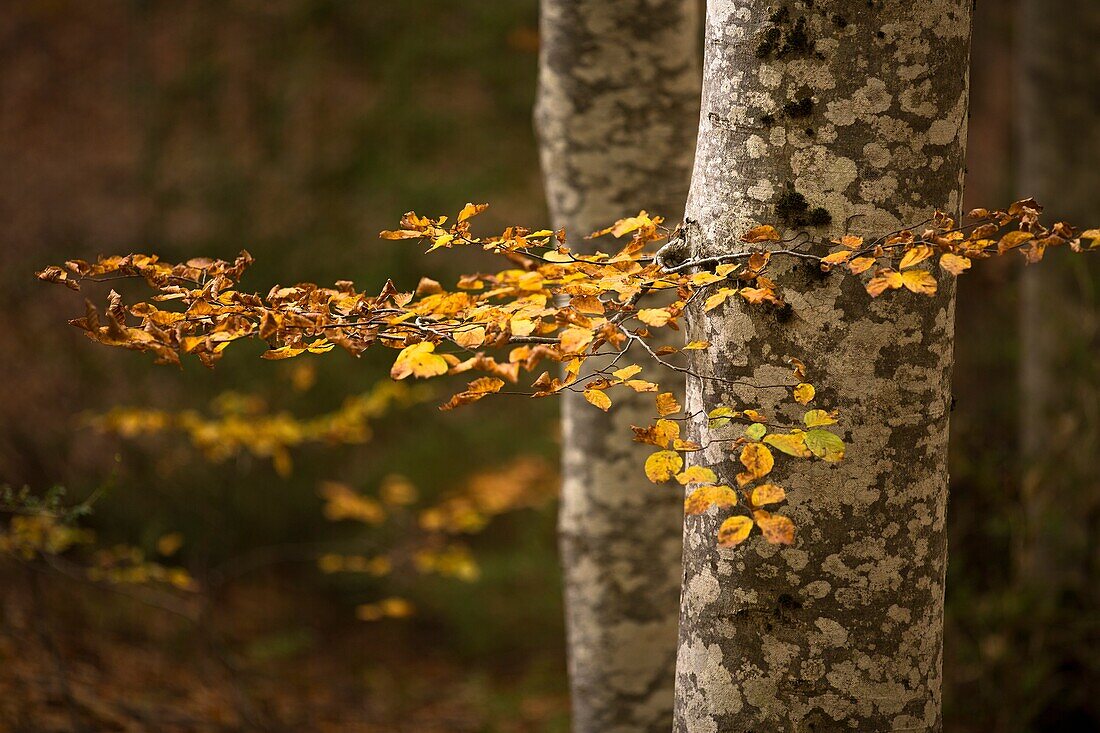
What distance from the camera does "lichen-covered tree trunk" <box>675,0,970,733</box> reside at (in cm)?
114

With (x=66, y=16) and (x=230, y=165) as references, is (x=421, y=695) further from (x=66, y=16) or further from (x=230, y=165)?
(x=66, y=16)

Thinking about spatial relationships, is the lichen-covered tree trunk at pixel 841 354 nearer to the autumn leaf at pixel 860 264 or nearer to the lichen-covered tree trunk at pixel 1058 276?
the autumn leaf at pixel 860 264

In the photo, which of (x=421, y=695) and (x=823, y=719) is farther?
(x=421, y=695)

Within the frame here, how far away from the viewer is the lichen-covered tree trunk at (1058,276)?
333cm

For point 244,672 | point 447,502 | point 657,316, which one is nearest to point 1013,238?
point 657,316

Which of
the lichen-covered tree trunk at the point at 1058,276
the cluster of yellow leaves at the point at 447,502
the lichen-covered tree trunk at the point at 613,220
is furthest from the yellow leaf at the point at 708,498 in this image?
the cluster of yellow leaves at the point at 447,502

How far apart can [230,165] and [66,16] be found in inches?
49.0

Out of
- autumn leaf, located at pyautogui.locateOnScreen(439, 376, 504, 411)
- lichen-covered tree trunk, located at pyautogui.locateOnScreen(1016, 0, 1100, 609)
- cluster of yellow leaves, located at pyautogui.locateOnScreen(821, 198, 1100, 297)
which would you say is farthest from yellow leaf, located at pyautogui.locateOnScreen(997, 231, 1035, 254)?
lichen-covered tree trunk, located at pyautogui.locateOnScreen(1016, 0, 1100, 609)

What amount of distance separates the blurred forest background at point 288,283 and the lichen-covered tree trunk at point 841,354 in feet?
10.6

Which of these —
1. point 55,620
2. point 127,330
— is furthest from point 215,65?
point 127,330

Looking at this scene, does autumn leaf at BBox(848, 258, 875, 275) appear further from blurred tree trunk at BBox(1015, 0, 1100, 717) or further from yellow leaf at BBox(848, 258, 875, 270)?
blurred tree trunk at BBox(1015, 0, 1100, 717)

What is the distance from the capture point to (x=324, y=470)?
16.3 ft

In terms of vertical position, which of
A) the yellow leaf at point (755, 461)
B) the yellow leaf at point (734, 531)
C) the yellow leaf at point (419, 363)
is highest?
the yellow leaf at point (419, 363)

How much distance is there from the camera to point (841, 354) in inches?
45.6
